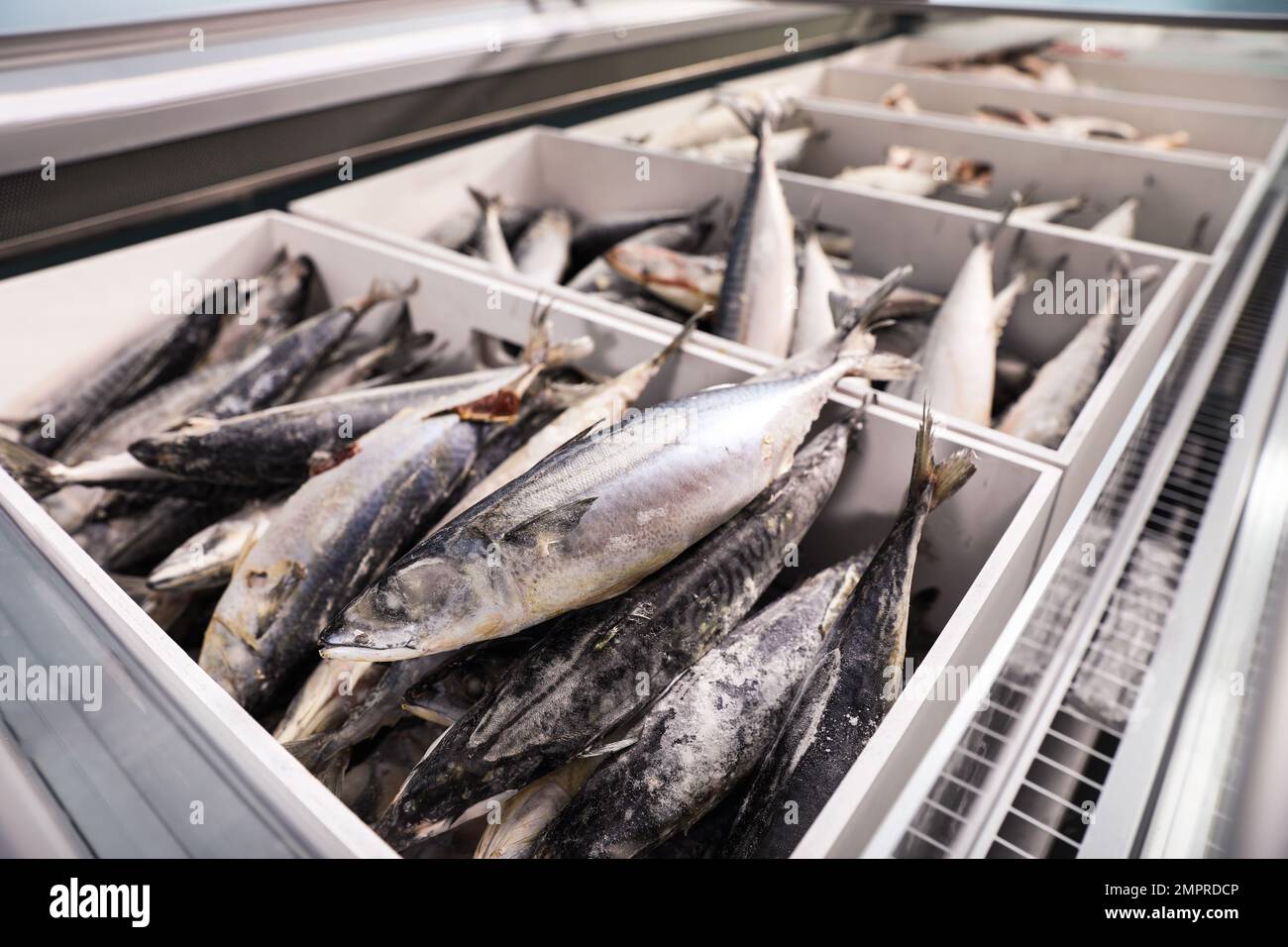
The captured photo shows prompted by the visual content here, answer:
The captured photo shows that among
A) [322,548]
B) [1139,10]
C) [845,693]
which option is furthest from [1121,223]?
[322,548]

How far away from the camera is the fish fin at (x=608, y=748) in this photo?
0.85 metres

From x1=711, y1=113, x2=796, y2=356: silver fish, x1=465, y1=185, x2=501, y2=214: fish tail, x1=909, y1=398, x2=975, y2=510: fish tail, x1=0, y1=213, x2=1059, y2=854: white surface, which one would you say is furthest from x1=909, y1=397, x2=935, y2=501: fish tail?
x1=465, y1=185, x2=501, y2=214: fish tail

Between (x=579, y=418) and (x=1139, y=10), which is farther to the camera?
(x=1139, y=10)

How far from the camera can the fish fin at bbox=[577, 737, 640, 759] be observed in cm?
85

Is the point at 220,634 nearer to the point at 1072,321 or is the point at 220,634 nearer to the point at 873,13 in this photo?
the point at 1072,321

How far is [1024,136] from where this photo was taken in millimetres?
2410

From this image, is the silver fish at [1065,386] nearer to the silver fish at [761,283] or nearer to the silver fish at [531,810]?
the silver fish at [761,283]

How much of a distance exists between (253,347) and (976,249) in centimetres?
157

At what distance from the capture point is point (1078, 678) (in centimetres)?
119

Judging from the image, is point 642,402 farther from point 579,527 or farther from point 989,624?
point 989,624

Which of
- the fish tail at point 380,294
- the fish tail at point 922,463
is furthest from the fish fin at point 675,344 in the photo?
the fish tail at point 380,294

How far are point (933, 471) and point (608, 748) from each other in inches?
21.8

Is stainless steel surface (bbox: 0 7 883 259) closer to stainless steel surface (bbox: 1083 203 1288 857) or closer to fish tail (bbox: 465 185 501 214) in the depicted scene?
fish tail (bbox: 465 185 501 214)
